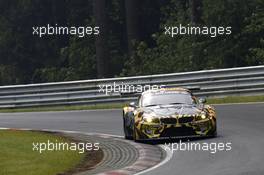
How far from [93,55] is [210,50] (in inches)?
391

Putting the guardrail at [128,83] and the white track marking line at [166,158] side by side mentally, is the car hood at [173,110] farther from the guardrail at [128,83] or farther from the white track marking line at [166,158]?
the guardrail at [128,83]

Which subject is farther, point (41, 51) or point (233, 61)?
point (41, 51)

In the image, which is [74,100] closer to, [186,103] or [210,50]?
[210,50]

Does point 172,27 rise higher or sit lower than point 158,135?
higher

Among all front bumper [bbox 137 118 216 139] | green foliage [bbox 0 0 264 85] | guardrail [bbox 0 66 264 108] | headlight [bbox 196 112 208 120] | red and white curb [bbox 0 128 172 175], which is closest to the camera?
red and white curb [bbox 0 128 172 175]

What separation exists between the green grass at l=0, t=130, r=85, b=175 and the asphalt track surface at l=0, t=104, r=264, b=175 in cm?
177

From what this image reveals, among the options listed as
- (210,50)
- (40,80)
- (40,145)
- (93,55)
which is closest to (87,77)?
(93,55)

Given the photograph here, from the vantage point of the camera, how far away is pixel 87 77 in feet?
128

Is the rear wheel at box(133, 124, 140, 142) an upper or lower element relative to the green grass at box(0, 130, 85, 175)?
upper

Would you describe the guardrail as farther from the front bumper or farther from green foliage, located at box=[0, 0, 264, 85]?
the front bumper

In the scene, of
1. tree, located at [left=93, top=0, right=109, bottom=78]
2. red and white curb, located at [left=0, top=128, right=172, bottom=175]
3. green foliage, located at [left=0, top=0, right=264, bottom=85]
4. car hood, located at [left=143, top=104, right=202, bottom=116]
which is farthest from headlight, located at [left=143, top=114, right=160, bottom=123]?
tree, located at [left=93, top=0, right=109, bottom=78]

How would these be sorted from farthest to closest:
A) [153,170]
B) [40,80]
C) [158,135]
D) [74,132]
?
[40,80]
[74,132]
[158,135]
[153,170]

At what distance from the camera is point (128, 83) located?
2522 centimetres

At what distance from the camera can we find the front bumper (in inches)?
608
